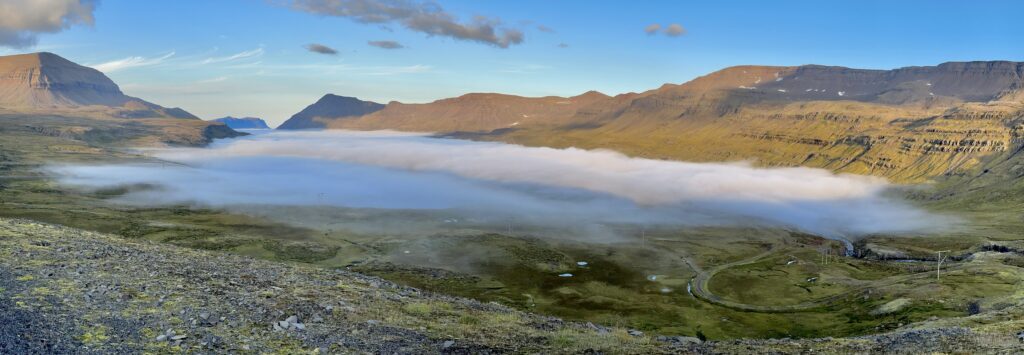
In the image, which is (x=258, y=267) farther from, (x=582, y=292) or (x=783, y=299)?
(x=783, y=299)

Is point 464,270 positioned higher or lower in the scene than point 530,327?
lower

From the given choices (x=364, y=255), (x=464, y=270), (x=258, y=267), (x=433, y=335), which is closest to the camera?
→ (x=433, y=335)

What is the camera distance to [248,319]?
3272 centimetres

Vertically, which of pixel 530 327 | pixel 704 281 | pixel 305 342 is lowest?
pixel 704 281

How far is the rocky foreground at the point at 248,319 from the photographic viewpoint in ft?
93.7

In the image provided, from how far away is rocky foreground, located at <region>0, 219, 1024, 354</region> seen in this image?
28.5 meters

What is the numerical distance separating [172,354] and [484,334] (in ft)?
56.5

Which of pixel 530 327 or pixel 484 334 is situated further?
pixel 530 327

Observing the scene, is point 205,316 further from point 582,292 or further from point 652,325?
point 582,292

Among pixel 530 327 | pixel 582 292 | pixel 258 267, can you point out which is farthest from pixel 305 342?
pixel 582 292

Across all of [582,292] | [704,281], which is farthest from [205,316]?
[704,281]

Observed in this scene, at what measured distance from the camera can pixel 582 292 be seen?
5812 inches

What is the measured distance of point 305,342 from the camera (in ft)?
101

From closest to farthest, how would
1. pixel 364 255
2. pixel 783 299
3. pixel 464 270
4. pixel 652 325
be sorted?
pixel 652 325 < pixel 783 299 < pixel 464 270 < pixel 364 255
